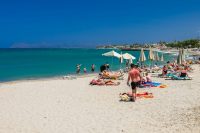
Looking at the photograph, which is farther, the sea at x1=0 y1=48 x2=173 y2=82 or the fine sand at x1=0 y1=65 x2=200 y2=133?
the sea at x1=0 y1=48 x2=173 y2=82

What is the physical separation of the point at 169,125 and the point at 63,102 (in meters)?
5.48

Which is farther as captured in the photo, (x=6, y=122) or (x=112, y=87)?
(x=112, y=87)

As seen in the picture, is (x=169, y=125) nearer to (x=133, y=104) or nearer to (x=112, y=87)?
(x=133, y=104)

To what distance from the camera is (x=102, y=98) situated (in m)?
13.9

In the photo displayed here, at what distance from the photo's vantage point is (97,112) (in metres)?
11.0

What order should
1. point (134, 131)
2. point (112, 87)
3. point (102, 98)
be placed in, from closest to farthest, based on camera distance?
point (134, 131), point (102, 98), point (112, 87)

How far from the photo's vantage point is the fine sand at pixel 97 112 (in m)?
8.84

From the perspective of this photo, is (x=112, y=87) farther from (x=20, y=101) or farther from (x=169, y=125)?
(x=169, y=125)

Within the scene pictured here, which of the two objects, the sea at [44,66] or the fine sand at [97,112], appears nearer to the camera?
the fine sand at [97,112]

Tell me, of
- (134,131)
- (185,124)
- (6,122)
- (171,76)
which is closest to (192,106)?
(185,124)

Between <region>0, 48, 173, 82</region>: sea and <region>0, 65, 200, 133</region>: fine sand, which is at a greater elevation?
<region>0, 65, 200, 133</region>: fine sand

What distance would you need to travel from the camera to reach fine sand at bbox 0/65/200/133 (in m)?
8.84

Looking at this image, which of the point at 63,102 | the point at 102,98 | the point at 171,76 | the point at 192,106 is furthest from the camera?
the point at 171,76

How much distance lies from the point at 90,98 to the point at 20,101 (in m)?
3.19
